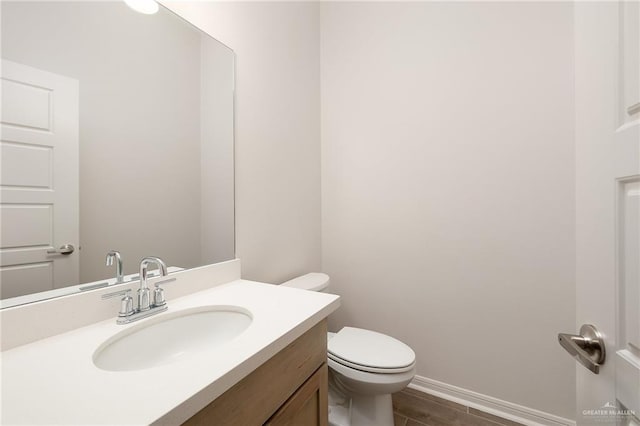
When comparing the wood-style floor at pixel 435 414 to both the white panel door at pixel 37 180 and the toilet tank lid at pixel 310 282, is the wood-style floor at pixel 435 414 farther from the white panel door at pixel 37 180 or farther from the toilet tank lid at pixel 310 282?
the white panel door at pixel 37 180

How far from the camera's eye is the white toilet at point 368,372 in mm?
1124

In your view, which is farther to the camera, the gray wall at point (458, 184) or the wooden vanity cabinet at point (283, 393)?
the gray wall at point (458, 184)

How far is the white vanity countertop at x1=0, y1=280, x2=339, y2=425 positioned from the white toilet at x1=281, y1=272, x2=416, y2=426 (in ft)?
1.92

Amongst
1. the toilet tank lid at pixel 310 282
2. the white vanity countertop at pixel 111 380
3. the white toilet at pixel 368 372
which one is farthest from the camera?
the toilet tank lid at pixel 310 282

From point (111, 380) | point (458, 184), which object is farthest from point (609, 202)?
point (458, 184)

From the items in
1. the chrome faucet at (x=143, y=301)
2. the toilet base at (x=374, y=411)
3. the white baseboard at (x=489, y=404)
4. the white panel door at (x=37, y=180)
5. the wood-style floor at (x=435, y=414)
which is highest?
the white panel door at (x=37, y=180)

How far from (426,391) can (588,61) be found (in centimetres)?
178

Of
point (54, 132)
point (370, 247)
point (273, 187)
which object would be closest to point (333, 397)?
point (370, 247)

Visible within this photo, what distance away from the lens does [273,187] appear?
1496 millimetres

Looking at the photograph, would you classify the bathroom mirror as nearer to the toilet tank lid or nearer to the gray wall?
the toilet tank lid

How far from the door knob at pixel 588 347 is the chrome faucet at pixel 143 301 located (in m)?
0.99

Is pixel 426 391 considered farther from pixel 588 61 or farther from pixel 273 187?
pixel 588 61

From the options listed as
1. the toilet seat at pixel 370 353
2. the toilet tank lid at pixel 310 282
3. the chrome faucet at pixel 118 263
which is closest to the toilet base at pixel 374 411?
the toilet seat at pixel 370 353

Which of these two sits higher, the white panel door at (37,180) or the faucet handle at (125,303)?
the white panel door at (37,180)
